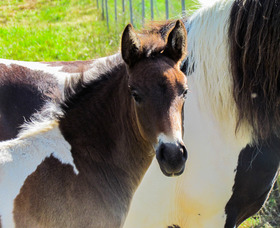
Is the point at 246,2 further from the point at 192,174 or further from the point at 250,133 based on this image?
the point at 192,174

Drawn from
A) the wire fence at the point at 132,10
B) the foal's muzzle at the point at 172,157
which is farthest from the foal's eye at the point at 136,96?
the wire fence at the point at 132,10

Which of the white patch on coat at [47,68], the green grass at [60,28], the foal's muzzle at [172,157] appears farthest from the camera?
the green grass at [60,28]

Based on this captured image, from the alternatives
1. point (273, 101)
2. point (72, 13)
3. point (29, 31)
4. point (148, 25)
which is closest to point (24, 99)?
point (148, 25)

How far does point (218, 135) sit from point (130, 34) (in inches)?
36.0

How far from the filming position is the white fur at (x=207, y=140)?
304cm

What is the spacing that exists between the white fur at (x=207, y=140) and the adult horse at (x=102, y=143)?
0.30 metres

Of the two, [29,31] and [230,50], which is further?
[29,31]

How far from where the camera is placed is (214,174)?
3064 millimetres

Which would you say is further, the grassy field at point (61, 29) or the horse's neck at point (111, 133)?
the grassy field at point (61, 29)

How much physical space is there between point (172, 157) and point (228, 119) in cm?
77

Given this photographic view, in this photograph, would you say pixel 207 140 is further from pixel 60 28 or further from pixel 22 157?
pixel 60 28

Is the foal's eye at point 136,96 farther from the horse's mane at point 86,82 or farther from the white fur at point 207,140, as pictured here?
the white fur at point 207,140

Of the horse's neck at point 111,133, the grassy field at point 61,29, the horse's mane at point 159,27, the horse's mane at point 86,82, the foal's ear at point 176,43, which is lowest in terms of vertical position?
the grassy field at point 61,29

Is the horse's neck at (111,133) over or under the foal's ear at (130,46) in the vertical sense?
under
